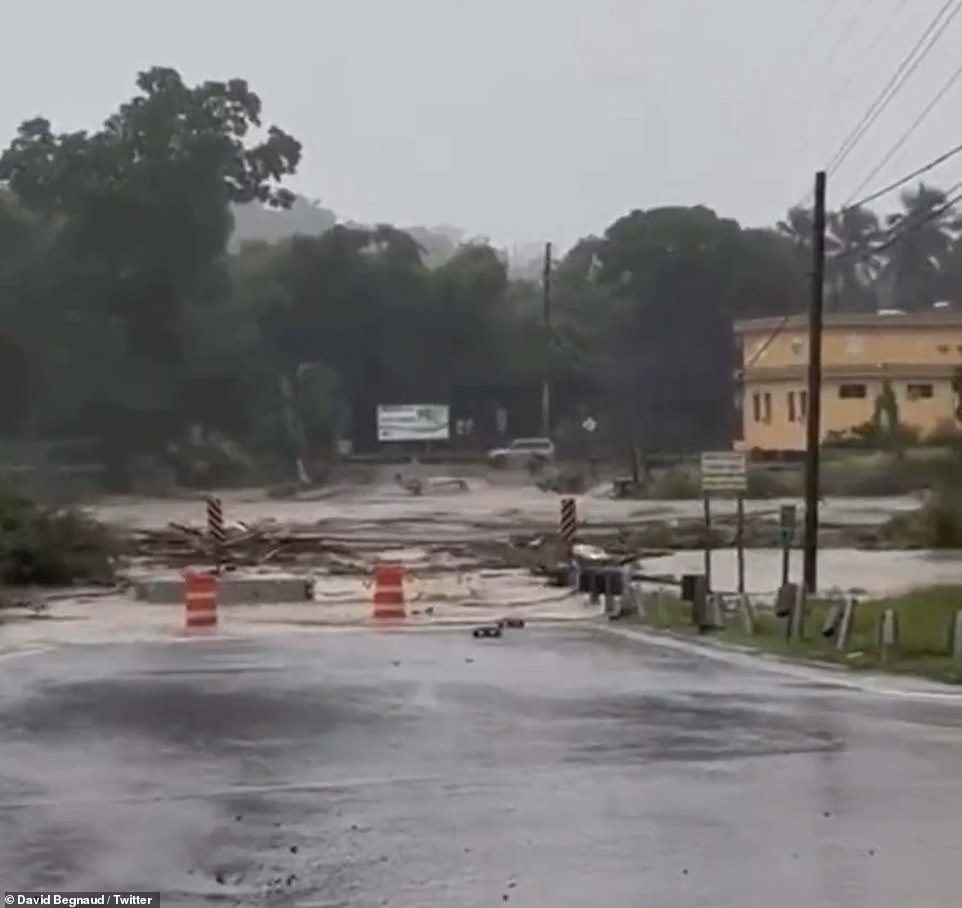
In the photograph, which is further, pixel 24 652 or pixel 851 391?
pixel 851 391

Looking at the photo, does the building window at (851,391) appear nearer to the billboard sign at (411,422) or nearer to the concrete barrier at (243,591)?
the billboard sign at (411,422)

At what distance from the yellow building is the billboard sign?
26.4m

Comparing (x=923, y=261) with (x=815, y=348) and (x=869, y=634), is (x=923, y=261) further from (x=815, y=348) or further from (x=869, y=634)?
(x=869, y=634)

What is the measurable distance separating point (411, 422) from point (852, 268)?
1967 inches

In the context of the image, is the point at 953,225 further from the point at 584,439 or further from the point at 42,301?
the point at 42,301

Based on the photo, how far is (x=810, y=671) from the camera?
23047 mm

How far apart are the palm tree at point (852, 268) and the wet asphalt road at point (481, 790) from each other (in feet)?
398

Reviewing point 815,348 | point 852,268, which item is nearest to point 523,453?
point 852,268

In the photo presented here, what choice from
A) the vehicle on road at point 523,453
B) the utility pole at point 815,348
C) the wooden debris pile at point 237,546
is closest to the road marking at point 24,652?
the utility pole at point 815,348

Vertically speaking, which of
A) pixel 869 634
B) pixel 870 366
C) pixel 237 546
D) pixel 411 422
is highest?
pixel 870 366

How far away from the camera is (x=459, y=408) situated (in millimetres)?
123375

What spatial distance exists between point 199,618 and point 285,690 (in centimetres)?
1334

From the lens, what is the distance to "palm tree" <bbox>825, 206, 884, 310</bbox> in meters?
143

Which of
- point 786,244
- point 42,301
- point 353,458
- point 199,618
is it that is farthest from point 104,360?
point 199,618
